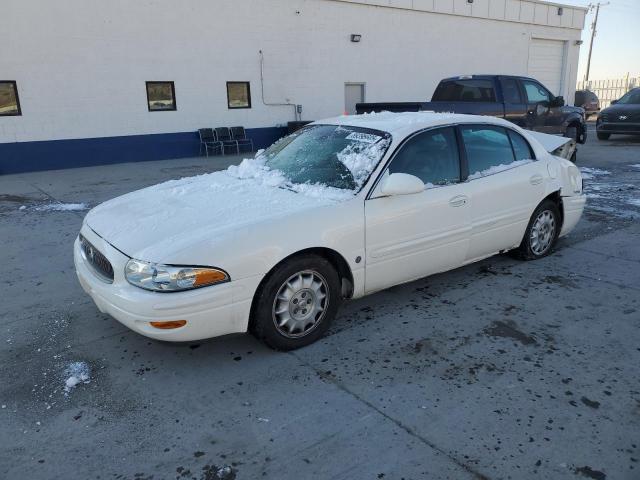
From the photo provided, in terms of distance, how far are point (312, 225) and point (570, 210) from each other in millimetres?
3331

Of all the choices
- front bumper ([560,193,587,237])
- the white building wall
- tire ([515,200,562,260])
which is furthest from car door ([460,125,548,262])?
the white building wall

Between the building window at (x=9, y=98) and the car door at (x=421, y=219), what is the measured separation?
37.2 ft

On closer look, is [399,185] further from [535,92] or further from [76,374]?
[535,92]

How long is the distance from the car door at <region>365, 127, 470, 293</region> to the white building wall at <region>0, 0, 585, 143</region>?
1117 centimetres

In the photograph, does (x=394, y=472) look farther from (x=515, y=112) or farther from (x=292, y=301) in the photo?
(x=515, y=112)

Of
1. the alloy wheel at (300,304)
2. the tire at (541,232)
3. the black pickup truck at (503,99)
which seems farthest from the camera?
the black pickup truck at (503,99)

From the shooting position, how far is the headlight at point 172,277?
296 cm

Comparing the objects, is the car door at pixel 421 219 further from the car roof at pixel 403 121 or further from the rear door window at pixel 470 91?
the rear door window at pixel 470 91

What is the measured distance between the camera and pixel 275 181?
4.02m

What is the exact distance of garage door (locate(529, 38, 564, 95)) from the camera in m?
22.2

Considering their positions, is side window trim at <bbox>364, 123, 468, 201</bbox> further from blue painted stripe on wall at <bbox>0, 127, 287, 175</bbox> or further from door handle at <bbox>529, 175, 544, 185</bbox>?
blue painted stripe on wall at <bbox>0, 127, 287, 175</bbox>

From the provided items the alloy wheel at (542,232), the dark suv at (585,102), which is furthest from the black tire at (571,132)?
the dark suv at (585,102)

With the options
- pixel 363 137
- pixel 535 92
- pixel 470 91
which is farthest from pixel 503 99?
pixel 363 137

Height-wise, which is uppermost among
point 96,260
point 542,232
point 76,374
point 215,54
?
point 215,54
